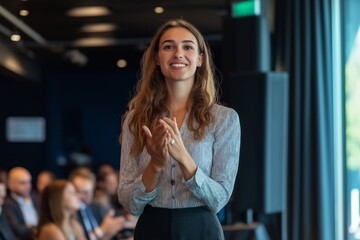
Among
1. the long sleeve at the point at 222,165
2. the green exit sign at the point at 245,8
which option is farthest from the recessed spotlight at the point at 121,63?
the long sleeve at the point at 222,165

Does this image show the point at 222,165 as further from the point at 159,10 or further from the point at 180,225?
the point at 159,10

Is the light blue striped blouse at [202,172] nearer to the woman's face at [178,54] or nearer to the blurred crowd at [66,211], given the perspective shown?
the woman's face at [178,54]

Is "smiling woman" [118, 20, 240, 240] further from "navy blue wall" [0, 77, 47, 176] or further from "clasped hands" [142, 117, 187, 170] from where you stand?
"navy blue wall" [0, 77, 47, 176]

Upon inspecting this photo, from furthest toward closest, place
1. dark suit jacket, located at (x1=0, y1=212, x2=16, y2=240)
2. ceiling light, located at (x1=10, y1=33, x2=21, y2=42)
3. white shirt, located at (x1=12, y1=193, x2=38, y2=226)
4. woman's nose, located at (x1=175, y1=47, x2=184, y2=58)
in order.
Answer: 1. ceiling light, located at (x1=10, y1=33, x2=21, y2=42)
2. white shirt, located at (x1=12, y1=193, x2=38, y2=226)
3. dark suit jacket, located at (x1=0, y1=212, x2=16, y2=240)
4. woman's nose, located at (x1=175, y1=47, x2=184, y2=58)

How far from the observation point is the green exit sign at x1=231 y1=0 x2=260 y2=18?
201 inches

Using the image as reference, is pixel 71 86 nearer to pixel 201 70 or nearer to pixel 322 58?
pixel 322 58

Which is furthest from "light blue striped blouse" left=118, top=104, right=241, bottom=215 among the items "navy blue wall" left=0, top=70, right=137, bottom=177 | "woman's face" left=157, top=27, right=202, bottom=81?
"navy blue wall" left=0, top=70, right=137, bottom=177

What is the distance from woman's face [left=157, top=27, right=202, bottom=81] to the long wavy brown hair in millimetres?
23

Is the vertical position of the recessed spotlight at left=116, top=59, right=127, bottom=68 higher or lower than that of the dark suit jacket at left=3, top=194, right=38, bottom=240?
higher

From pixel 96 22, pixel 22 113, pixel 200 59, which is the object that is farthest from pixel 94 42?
pixel 200 59

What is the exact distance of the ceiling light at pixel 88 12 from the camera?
304 inches

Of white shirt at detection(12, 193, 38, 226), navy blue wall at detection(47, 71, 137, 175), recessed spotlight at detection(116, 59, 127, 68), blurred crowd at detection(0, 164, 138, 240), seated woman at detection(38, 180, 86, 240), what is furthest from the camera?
navy blue wall at detection(47, 71, 137, 175)

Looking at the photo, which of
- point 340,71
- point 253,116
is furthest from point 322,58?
point 253,116

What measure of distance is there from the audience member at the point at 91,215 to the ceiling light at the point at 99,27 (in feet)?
8.85
